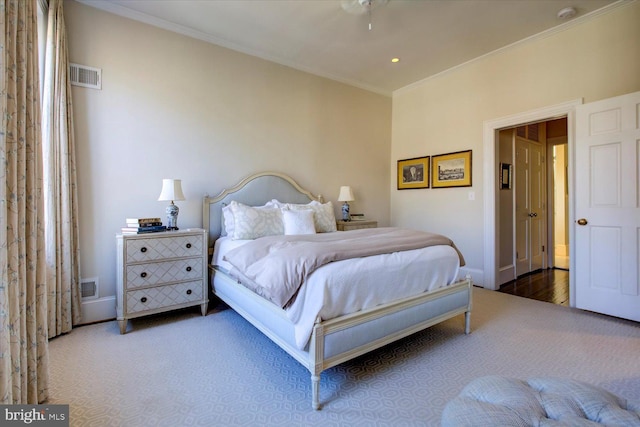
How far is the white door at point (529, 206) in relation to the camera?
4.54 m

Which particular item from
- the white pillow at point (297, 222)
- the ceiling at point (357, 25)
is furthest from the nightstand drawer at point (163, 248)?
the ceiling at point (357, 25)

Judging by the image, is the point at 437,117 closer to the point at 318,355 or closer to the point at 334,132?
the point at 334,132

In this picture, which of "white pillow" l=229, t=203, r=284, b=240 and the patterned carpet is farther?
"white pillow" l=229, t=203, r=284, b=240

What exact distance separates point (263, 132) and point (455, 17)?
247 centimetres

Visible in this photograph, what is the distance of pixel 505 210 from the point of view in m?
4.31

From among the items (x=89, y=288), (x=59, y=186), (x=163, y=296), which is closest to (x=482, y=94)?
(x=163, y=296)

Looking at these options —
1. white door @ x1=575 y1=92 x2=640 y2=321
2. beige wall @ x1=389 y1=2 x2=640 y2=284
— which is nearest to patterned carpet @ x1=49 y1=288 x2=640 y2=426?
white door @ x1=575 y1=92 x2=640 y2=321

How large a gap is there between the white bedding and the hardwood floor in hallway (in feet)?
6.67

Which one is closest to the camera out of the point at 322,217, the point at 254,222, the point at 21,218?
the point at 21,218

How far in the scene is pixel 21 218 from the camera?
1.34 meters

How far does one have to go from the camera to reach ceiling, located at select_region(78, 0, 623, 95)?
9.31ft

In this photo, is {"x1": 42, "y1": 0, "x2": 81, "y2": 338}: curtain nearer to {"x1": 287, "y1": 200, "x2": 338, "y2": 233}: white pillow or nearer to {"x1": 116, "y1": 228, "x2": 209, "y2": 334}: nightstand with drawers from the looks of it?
{"x1": 116, "y1": 228, "x2": 209, "y2": 334}: nightstand with drawers

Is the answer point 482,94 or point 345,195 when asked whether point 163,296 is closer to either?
point 345,195

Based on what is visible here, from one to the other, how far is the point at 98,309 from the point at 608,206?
503 centimetres
